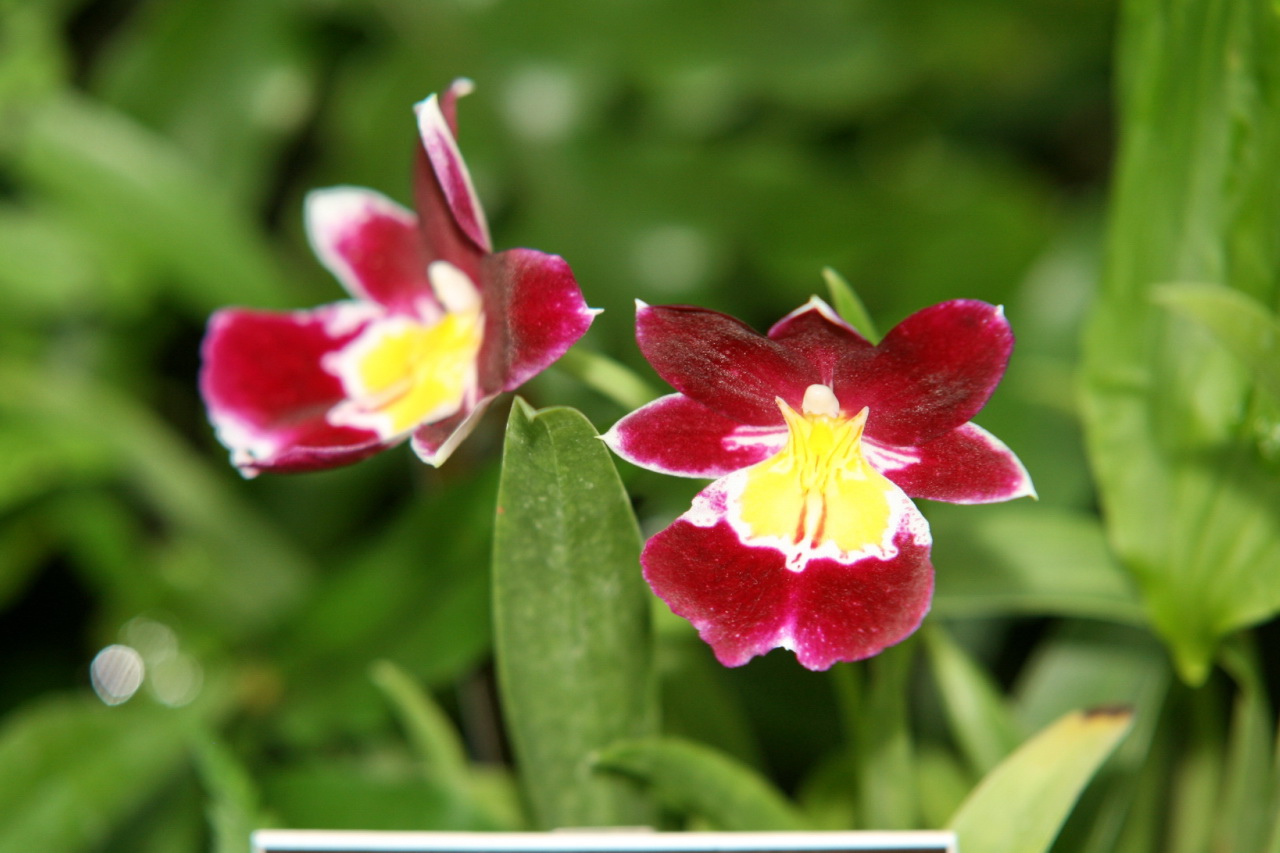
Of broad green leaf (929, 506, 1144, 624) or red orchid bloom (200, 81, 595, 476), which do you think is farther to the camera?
broad green leaf (929, 506, 1144, 624)


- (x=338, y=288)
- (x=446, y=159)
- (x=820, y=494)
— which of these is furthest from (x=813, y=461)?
(x=338, y=288)

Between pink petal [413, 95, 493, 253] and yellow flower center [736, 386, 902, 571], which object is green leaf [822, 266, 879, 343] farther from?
pink petal [413, 95, 493, 253]

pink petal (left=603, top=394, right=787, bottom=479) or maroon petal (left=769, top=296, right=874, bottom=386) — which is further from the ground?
maroon petal (left=769, top=296, right=874, bottom=386)

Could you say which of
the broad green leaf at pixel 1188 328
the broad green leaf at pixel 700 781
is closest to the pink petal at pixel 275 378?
the broad green leaf at pixel 700 781

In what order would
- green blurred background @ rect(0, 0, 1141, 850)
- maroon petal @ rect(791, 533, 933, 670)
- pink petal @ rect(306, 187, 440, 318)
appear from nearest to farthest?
maroon petal @ rect(791, 533, 933, 670) < pink petal @ rect(306, 187, 440, 318) < green blurred background @ rect(0, 0, 1141, 850)

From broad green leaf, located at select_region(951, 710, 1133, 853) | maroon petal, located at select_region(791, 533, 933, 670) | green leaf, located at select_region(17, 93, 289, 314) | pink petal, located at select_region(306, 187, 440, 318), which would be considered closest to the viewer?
maroon petal, located at select_region(791, 533, 933, 670)

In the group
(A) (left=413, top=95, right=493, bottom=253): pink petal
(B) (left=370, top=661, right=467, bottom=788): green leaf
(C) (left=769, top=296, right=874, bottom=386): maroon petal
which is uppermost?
(A) (left=413, top=95, right=493, bottom=253): pink petal

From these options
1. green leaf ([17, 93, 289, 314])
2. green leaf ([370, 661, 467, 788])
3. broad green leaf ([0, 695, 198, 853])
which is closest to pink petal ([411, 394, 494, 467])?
green leaf ([370, 661, 467, 788])
